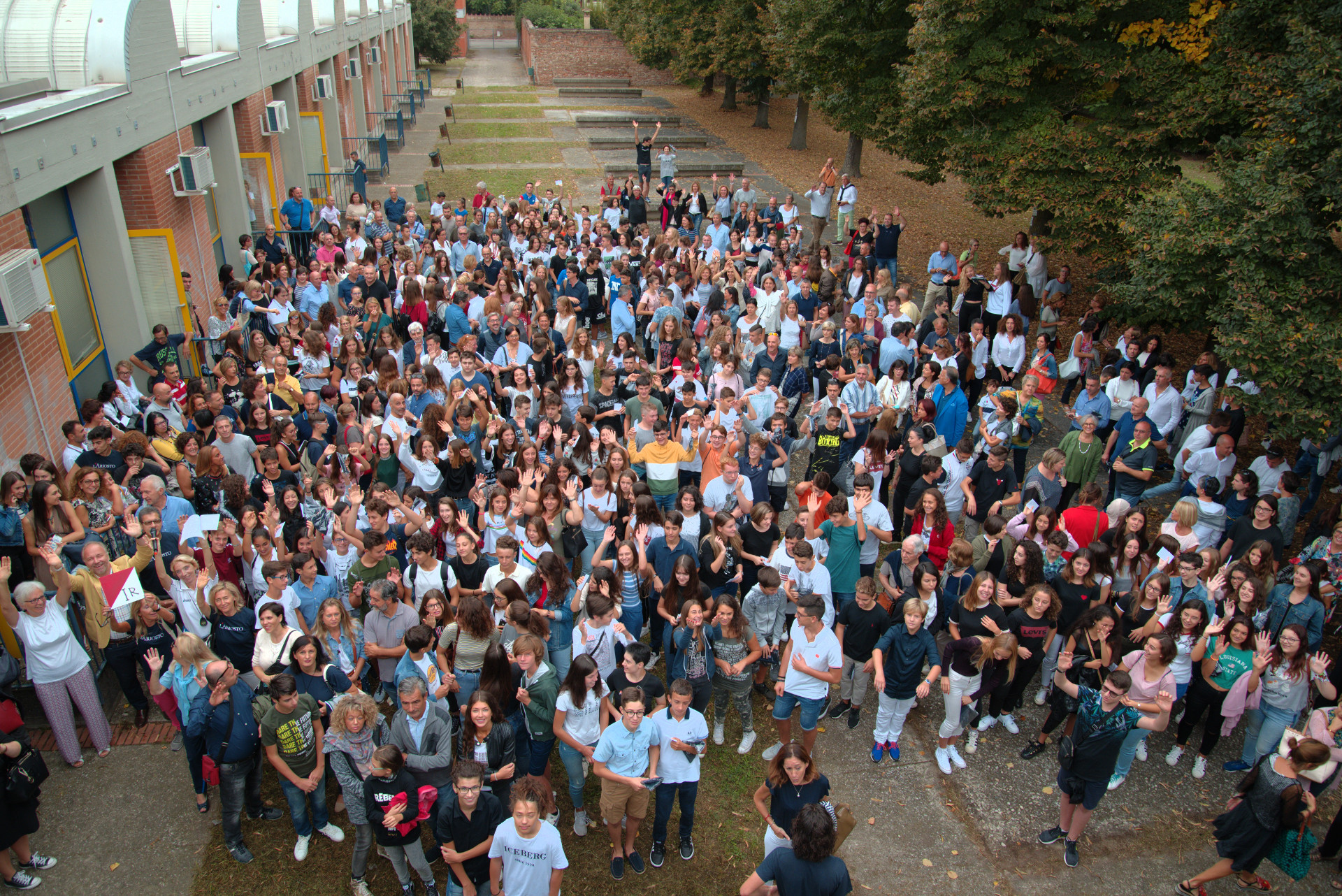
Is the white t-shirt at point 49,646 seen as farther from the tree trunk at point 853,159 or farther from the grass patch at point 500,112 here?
the grass patch at point 500,112

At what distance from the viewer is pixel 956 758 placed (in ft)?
22.7

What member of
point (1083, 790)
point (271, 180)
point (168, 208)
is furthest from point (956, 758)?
point (271, 180)

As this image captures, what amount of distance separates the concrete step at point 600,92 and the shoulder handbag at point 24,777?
141 ft

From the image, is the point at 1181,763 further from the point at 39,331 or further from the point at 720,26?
the point at 720,26

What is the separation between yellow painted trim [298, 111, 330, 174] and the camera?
2159 cm

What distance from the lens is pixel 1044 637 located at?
688 cm

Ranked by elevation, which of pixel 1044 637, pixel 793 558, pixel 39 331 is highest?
pixel 39 331

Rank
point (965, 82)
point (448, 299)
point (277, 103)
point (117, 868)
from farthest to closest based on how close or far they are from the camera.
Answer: point (277, 103), point (965, 82), point (448, 299), point (117, 868)

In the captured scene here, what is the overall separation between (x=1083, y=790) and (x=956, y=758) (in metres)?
1.13

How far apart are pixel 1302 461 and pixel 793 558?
666 centimetres

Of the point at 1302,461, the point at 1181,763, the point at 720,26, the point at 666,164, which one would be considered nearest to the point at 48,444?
the point at 1181,763

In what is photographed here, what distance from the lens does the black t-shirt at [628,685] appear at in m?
5.76

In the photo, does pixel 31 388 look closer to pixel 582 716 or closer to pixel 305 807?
pixel 305 807

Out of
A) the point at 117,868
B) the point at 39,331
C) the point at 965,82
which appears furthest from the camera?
the point at 965,82
